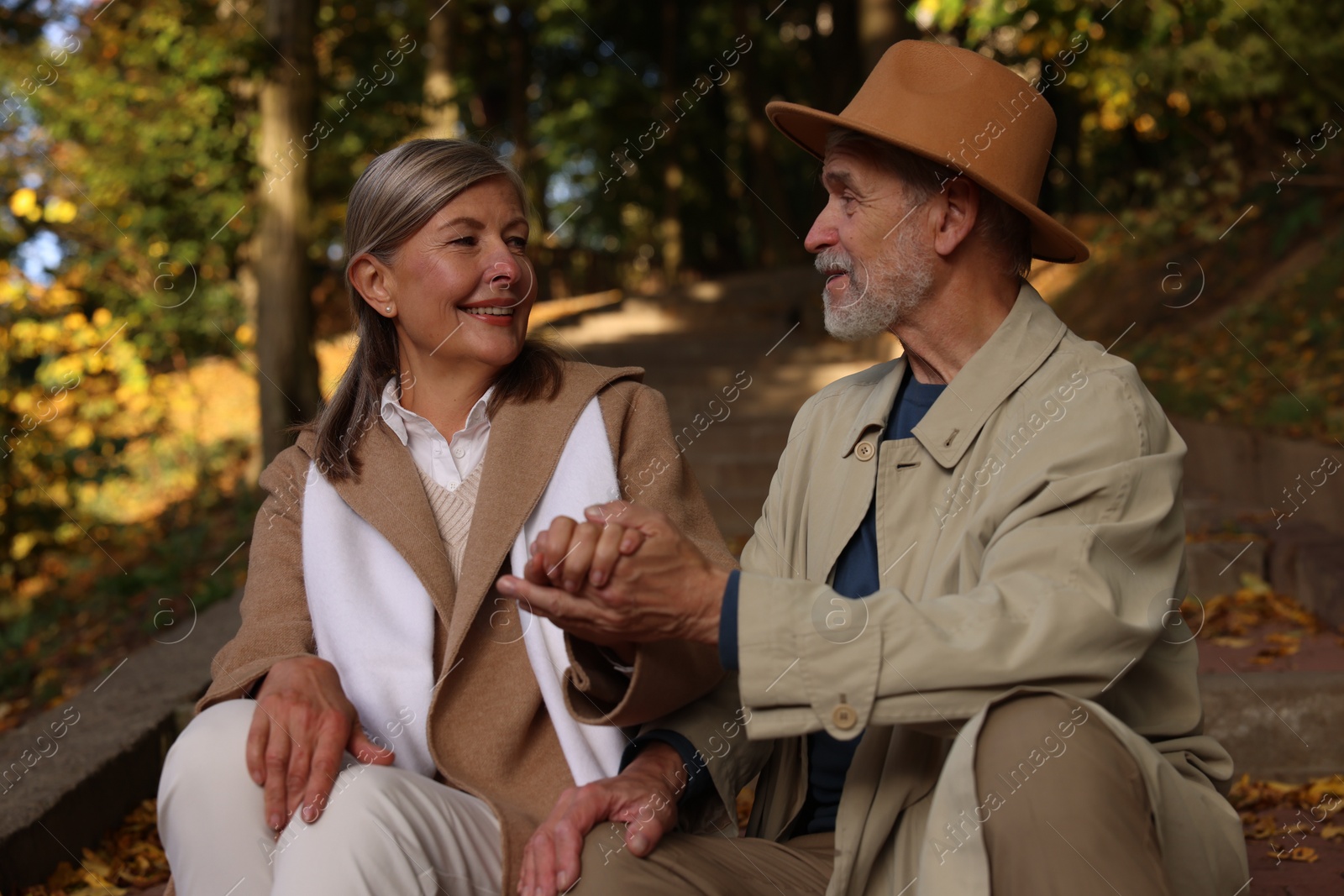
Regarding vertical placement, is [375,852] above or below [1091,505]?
above

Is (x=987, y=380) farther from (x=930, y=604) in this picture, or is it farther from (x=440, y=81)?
(x=440, y=81)

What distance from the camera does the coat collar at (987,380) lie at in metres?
2.26

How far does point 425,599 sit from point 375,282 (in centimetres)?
73

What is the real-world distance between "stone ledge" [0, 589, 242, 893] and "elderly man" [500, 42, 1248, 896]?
73.3 inches

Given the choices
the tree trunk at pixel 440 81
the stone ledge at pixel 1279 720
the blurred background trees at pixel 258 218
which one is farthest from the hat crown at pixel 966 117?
the tree trunk at pixel 440 81

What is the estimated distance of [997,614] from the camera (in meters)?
1.81

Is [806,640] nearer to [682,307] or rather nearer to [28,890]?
[28,890]

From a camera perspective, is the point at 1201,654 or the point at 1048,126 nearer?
the point at 1048,126

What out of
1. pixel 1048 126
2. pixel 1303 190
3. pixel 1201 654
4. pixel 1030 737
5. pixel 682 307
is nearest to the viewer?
pixel 1030 737

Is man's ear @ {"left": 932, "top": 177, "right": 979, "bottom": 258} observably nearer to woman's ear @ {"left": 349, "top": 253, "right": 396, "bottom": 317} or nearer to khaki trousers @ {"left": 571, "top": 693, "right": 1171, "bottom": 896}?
khaki trousers @ {"left": 571, "top": 693, "right": 1171, "bottom": 896}

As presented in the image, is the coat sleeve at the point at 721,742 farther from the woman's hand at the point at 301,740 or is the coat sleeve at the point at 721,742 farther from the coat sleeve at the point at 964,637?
the woman's hand at the point at 301,740

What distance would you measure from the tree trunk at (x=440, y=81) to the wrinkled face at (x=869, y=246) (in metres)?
9.42

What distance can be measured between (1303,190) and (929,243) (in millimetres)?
7642

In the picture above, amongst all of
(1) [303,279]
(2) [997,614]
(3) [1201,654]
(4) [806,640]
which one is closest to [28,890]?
(4) [806,640]
